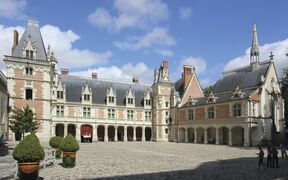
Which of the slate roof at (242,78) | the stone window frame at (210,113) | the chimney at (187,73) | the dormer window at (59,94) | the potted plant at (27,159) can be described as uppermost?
the chimney at (187,73)

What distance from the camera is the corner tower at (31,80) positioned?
3259 centimetres

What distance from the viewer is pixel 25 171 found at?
926cm

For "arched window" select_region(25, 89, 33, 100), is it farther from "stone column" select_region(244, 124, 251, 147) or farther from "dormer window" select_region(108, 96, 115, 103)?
"stone column" select_region(244, 124, 251, 147)

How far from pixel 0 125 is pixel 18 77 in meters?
10.3

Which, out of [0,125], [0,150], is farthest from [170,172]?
[0,125]

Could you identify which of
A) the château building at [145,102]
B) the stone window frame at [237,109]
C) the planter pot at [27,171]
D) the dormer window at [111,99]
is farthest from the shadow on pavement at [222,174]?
the dormer window at [111,99]

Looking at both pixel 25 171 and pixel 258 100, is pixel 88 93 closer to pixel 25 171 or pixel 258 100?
pixel 258 100

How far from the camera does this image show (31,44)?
3409cm

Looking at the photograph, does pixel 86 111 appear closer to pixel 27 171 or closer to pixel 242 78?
pixel 242 78

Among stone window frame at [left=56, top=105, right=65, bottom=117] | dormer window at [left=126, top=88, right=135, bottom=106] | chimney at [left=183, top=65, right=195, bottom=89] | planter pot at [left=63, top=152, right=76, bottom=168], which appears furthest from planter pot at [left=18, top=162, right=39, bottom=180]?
chimney at [left=183, top=65, right=195, bottom=89]

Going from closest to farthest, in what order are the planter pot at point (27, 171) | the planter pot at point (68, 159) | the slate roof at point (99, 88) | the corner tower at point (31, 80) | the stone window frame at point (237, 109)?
the planter pot at point (27, 171) < the planter pot at point (68, 159) < the stone window frame at point (237, 109) < the corner tower at point (31, 80) < the slate roof at point (99, 88)

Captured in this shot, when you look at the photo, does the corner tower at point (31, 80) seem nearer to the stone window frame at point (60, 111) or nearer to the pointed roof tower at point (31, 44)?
the pointed roof tower at point (31, 44)

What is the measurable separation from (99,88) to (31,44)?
600 inches

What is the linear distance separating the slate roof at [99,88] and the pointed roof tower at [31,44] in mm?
9265
